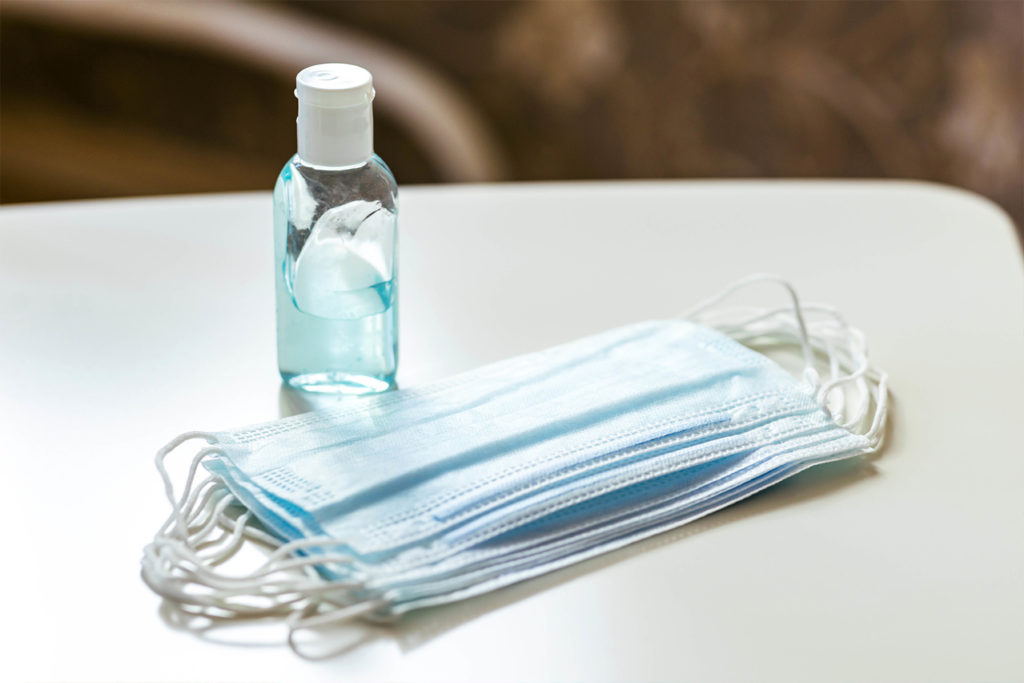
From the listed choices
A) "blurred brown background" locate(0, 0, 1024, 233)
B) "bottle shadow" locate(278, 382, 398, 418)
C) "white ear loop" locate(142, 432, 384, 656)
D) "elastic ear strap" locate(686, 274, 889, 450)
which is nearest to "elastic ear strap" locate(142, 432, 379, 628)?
"white ear loop" locate(142, 432, 384, 656)

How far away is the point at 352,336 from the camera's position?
0.60m

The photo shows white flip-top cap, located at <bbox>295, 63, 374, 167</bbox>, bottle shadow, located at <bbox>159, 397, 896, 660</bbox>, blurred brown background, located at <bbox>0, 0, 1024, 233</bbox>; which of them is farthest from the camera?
blurred brown background, located at <bbox>0, 0, 1024, 233</bbox>

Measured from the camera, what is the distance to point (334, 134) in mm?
543

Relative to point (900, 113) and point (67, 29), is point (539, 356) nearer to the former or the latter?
point (900, 113)

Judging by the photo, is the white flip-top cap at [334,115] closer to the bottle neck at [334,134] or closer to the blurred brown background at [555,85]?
the bottle neck at [334,134]

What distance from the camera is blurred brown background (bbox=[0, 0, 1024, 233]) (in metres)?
1.39

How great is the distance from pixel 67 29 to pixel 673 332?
1143mm

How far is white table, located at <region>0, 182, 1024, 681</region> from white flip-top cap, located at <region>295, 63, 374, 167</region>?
0.47 ft

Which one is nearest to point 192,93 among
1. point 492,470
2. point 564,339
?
point 564,339

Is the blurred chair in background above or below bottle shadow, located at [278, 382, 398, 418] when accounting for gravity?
above

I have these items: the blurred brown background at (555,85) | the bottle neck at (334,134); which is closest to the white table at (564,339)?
the bottle neck at (334,134)

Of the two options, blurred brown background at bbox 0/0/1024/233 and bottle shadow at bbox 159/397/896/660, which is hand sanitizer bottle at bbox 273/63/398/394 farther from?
blurred brown background at bbox 0/0/1024/233

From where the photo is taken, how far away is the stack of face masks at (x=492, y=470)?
17.8 inches

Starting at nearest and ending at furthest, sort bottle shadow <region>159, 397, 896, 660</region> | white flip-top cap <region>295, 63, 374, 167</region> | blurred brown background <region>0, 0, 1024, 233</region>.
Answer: bottle shadow <region>159, 397, 896, 660</region> < white flip-top cap <region>295, 63, 374, 167</region> < blurred brown background <region>0, 0, 1024, 233</region>
